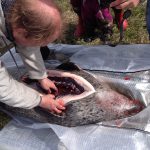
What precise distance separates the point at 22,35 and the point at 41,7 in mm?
145

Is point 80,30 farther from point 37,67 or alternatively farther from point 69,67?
point 37,67

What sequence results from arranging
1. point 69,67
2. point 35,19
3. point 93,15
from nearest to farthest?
point 35,19 < point 69,67 < point 93,15

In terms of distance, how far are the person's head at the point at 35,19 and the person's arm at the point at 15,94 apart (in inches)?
7.9

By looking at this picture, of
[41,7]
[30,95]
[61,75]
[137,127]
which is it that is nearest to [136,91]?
[137,127]

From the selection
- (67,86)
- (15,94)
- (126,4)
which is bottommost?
(67,86)

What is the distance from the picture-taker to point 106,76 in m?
2.03

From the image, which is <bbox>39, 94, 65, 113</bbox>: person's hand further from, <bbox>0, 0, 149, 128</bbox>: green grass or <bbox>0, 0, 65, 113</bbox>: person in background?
<bbox>0, 0, 149, 128</bbox>: green grass

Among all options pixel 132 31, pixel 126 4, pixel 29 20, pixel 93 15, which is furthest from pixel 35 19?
pixel 132 31

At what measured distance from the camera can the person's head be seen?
1.54 metres

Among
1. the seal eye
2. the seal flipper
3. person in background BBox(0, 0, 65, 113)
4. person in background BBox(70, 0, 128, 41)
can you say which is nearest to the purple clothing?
person in background BBox(70, 0, 128, 41)

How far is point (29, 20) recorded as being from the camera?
155 centimetres

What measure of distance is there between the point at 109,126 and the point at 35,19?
22.0 inches

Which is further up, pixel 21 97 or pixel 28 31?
pixel 28 31

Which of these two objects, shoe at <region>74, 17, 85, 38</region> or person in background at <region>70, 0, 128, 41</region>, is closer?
person in background at <region>70, 0, 128, 41</region>
